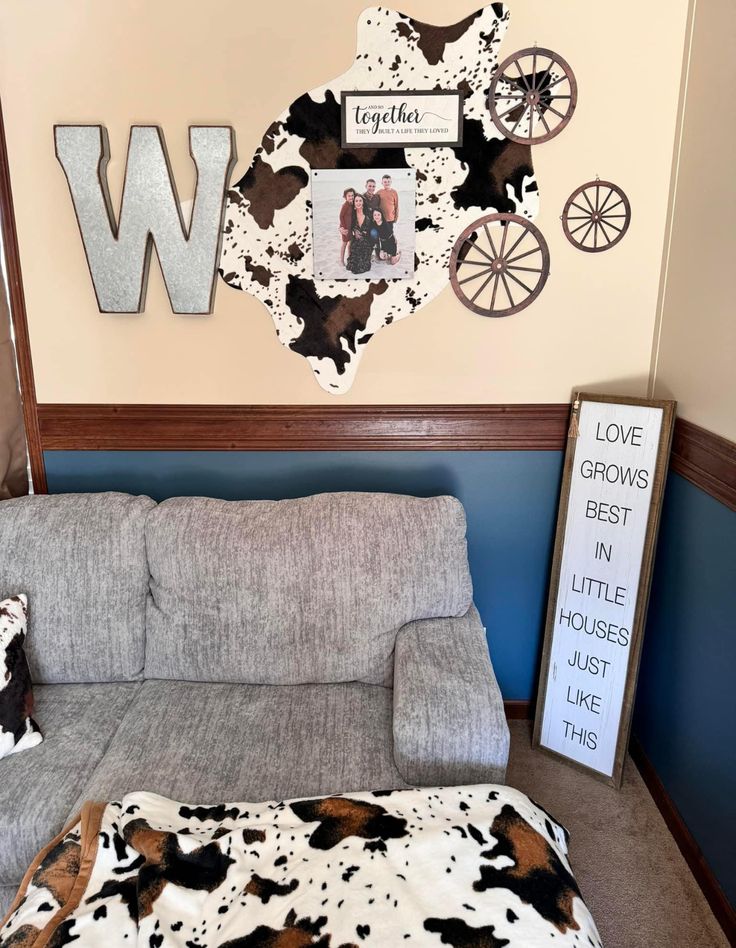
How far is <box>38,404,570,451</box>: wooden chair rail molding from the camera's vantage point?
223 cm

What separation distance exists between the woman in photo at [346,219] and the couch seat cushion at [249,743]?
4.27ft

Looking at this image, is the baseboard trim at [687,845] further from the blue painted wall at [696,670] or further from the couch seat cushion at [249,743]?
the couch seat cushion at [249,743]

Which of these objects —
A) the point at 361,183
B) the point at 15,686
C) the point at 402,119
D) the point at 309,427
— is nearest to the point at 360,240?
the point at 361,183

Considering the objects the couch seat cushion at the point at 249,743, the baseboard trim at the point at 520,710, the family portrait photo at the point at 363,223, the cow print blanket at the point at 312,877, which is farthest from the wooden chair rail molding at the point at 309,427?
the cow print blanket at the point at 312,877

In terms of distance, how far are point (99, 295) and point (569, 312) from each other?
1.49m

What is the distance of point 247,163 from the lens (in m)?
2.06

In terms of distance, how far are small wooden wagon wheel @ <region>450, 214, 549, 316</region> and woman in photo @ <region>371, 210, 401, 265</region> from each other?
0.18 m

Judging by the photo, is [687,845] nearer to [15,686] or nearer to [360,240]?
[15,686]

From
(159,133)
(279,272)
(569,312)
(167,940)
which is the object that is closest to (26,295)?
(159,133)

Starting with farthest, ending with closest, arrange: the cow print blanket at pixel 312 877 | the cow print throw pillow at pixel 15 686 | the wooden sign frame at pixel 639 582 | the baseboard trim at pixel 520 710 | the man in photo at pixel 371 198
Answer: the baseboard trim at pixel 520 710 → the man in photo at pixel 371 198 → the wooden sign frame at pixel 639 582 → the cow print throw pillow at pixel 15 686 → the cow print blanket at pixel 312 877

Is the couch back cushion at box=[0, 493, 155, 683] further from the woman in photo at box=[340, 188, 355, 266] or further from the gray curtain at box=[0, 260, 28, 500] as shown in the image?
the woman in photo at box=[340, 188, 355, 266]

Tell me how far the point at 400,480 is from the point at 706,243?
3.70ft

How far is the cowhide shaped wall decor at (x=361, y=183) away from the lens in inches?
77.9

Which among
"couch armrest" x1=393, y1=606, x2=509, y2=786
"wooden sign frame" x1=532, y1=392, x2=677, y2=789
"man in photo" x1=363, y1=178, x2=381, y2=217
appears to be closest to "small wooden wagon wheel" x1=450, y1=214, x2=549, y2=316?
"man in photo" x1=363, y1=178, x2=381, y2=217
